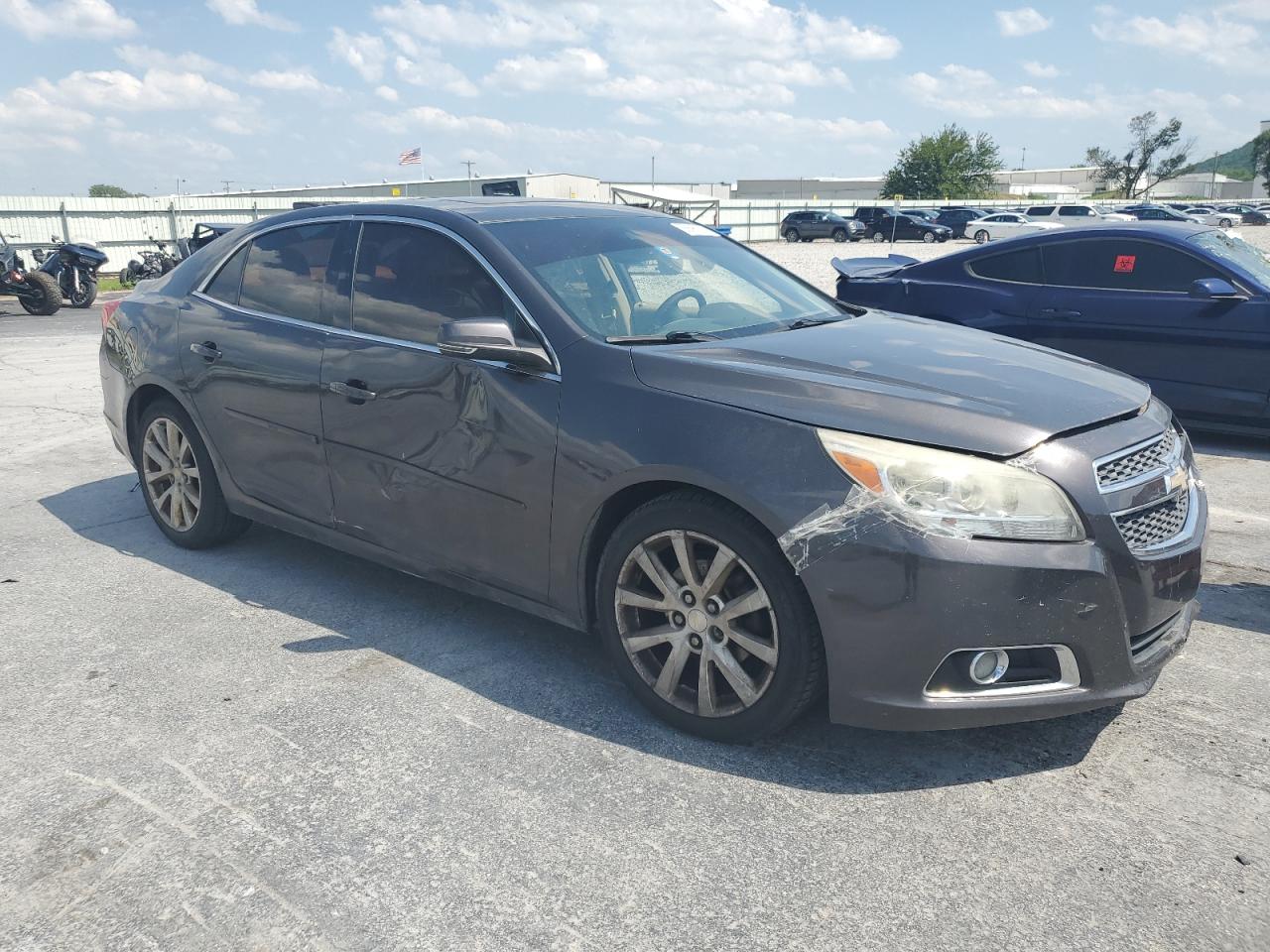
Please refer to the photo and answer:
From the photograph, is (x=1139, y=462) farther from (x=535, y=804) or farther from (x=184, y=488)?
(x=184, y=488)

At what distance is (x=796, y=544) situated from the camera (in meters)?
2.71

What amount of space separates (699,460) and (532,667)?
1.19 meters

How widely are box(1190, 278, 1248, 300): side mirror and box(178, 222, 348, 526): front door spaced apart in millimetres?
5348

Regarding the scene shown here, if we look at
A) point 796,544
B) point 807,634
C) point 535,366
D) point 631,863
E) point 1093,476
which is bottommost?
point 631,863

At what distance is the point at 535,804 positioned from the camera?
9.04 ft

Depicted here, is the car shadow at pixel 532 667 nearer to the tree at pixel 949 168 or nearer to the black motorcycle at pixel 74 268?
the black motorcycle at pixel 74 268

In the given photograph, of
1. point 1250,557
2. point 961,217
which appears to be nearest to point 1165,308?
point 1250,557

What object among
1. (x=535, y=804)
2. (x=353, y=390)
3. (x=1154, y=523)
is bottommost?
(x=535, y=804)

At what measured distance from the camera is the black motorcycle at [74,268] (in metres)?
17.1

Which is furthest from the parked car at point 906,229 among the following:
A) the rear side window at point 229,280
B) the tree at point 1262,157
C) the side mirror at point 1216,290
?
the tree at point 1262,157

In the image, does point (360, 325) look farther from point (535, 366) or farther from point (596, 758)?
point (596, 758)

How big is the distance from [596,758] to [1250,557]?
11.2 ft

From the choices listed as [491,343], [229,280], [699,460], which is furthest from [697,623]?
[229,280]

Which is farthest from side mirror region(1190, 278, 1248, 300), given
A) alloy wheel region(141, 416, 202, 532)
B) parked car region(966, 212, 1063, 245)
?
parked car region(966, 212, 1063, 245)
